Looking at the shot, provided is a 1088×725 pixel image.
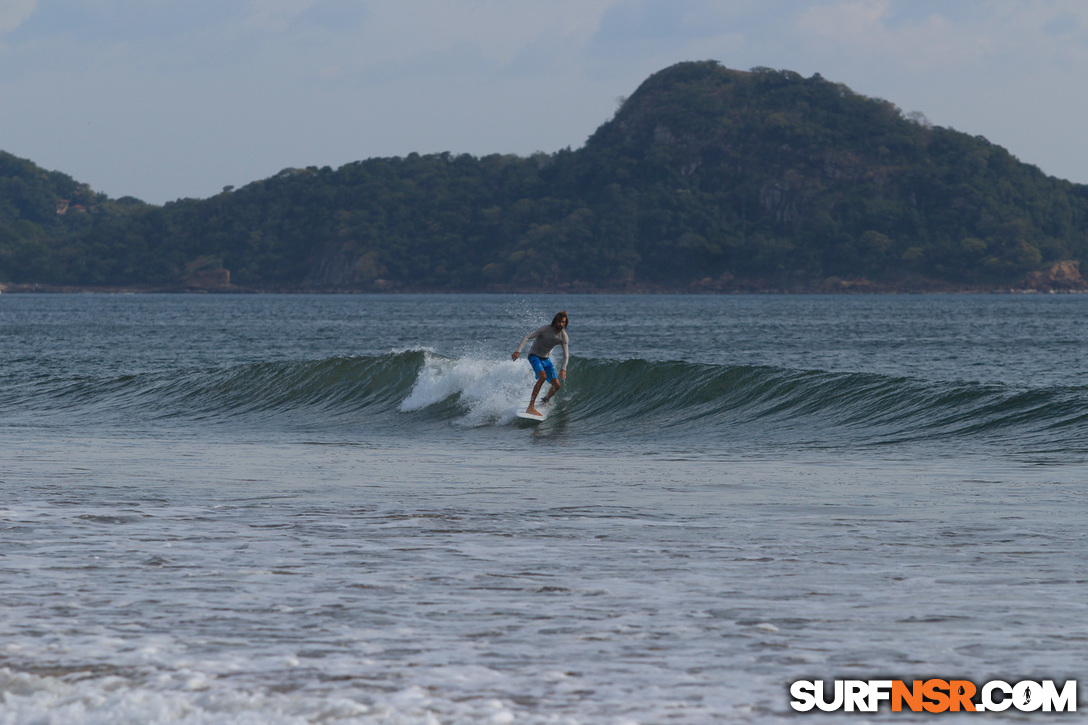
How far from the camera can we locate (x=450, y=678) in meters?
4.67

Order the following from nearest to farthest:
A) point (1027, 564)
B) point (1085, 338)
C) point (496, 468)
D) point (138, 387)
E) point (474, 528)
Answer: point (1027, 564)
point (474, 528)
point (496, 468)
point (138, 387)
point (1085, 338)

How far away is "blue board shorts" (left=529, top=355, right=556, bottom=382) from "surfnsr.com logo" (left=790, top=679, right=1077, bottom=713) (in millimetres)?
13416

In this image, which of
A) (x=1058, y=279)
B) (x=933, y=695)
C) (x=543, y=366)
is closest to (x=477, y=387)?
(x=543, y=366)

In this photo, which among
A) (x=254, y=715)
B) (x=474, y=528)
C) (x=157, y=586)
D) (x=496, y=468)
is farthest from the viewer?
(x=496, y=468)

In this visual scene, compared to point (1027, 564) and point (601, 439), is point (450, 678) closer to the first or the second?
point (1027, 564)

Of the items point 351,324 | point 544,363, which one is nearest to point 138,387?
point 544,363

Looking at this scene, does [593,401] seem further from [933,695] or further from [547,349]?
[933,695]

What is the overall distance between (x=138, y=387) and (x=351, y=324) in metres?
62.6

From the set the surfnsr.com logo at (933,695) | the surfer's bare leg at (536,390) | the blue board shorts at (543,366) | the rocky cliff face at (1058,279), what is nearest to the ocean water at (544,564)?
the surfnsr.com logo at (933,695)

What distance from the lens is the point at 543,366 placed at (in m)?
18.0

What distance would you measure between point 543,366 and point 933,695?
13.7 m

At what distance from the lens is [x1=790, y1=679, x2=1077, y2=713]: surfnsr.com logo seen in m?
4.39

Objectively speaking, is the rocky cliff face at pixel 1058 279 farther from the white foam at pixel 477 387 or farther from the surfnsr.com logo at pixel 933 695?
the surfnsr.com logo at pixel 933 695

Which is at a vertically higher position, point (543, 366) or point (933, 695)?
point (543, 366)
